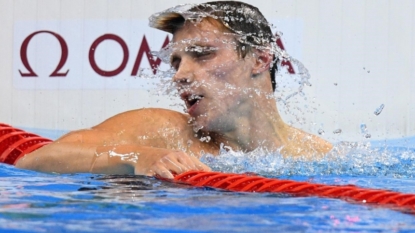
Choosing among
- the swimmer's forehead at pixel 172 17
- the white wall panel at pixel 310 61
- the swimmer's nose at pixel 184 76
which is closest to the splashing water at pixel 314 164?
the swimmer's nose at pixel 184 76

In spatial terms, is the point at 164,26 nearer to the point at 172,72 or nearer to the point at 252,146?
the point at 172,72

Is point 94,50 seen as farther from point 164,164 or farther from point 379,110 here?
point 164,164

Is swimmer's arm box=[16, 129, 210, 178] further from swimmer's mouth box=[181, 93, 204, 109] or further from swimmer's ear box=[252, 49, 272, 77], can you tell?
swimmer's ear box=[252, 49, 272, 77]

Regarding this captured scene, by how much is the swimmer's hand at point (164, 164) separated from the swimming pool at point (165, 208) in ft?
0.10

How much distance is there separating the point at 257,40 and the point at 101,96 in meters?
2.17

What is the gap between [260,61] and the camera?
2.79 meters

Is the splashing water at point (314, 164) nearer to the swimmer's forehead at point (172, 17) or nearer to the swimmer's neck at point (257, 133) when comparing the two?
the swimmer's neck at point (257, 133)

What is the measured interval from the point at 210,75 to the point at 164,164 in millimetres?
636

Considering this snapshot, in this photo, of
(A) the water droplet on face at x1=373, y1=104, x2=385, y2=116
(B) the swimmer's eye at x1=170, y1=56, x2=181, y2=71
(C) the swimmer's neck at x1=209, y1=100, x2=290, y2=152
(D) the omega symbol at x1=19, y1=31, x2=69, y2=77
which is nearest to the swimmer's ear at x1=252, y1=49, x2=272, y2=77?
(C) the swimmer's neck at x1=209, y1=100, x2=290, y2=152

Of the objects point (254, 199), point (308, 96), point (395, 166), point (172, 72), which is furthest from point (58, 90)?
point (254, 199)

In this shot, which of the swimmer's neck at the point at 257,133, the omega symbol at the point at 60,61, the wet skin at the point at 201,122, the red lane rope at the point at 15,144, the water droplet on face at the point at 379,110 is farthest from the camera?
the omega symbol at the point at 60,61

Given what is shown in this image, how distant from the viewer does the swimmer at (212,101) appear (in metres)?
2.50

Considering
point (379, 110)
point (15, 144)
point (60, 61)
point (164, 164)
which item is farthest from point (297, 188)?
point (60, 61)

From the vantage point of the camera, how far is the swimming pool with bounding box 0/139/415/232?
1.36 m
